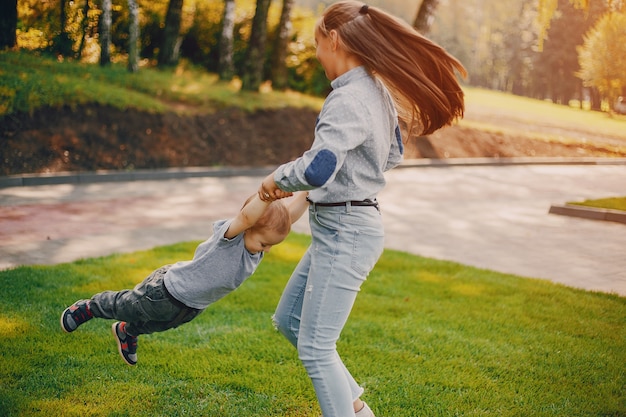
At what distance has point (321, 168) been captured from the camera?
8.13 ft

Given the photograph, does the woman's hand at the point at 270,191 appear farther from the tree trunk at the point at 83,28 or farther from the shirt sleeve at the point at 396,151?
the tree trunk at the point at 83,28

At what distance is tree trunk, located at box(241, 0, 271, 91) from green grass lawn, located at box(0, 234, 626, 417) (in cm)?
1185

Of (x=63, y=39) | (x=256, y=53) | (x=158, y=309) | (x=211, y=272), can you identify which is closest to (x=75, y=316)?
(x=158, y=309)

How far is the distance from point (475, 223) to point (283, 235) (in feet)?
22.9

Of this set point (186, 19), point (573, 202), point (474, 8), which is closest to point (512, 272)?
point (573, 202)

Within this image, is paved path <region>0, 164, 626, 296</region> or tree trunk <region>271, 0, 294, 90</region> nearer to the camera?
paved path <region>0, 164, 626, 296</region>

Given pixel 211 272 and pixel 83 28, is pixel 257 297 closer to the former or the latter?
pixel 211 272

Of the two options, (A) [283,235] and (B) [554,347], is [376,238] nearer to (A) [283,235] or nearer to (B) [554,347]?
(A) [283,235]

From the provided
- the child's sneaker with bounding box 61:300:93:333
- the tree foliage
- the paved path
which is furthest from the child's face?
the tree foliage

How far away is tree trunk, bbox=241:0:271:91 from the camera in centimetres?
1730

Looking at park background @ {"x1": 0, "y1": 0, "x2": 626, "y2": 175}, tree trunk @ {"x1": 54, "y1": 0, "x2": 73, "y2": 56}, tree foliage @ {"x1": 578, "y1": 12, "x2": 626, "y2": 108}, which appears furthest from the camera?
tree trunk @ {"x1": 54, "y1": 0, "x2": 73, "y2": 56}

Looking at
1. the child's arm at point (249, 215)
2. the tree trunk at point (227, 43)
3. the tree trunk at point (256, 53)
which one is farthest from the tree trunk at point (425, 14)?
the child's arm at point (249, 215)

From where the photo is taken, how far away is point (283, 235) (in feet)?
10.1

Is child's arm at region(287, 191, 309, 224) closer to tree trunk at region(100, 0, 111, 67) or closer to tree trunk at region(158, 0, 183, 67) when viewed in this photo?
tree trunk at region(100, 0, 111, 67)
